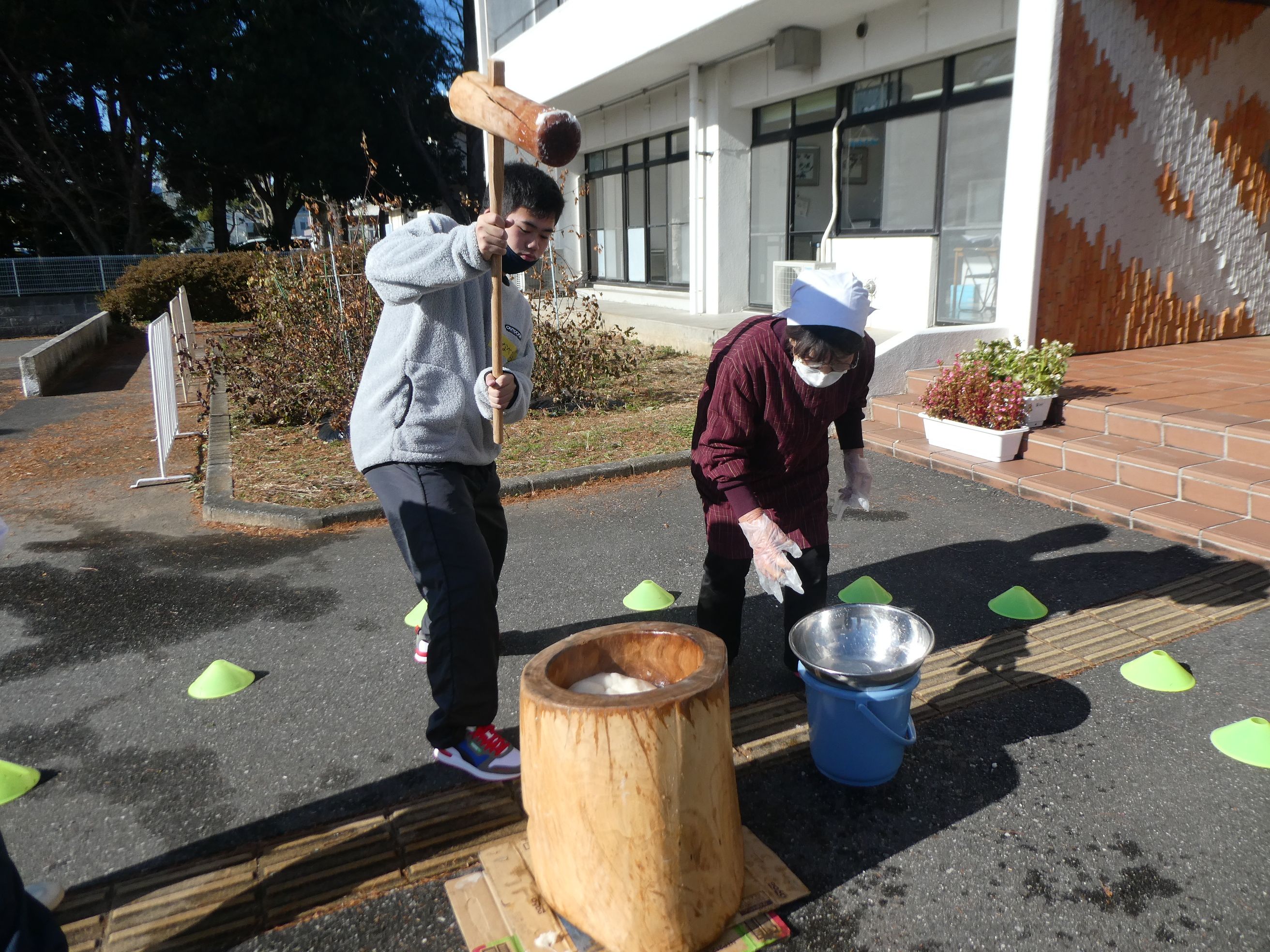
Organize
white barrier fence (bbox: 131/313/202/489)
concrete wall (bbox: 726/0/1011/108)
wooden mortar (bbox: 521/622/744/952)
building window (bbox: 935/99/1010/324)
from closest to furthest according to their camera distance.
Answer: wooden mortar (bbox: 521/622/744/952) < white barrier fence (bbox: 131/313/202/489) < concrete wall (bbox: 726/0/1011/108) < building window (bbox: 935/99/1010/324)

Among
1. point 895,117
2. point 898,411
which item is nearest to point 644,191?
point 895,117

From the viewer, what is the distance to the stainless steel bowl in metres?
2.64

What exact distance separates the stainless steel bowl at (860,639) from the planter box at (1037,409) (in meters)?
3.96

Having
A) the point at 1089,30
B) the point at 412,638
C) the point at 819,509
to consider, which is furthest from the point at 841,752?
the point at 1089,30

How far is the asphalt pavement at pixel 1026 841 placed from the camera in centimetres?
210

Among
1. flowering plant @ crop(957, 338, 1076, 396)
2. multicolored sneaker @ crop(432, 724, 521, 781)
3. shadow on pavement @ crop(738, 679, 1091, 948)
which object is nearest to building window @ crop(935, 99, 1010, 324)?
flowering plant @ crop(957, 338, 1076, 396)

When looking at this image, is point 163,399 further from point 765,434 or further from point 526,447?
point 765,434

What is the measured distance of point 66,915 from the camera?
2.22 meters

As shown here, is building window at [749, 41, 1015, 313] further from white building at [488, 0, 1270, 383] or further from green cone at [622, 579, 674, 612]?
green cone at [622, 579, 674, 612]

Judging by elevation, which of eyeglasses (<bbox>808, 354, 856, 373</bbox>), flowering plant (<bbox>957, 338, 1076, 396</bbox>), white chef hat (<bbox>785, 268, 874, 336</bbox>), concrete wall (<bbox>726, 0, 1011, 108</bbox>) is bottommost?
flowering plant (<bbox>957, 338, 1076, 396</bbox>)

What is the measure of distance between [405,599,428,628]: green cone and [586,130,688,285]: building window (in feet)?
35.9

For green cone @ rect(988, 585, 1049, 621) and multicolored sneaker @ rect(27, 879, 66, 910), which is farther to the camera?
green cone @ rect(988, 585, 1049, 621)

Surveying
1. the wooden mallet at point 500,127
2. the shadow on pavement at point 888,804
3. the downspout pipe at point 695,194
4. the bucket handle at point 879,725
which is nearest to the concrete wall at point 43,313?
the downspout pipe at point 695,194

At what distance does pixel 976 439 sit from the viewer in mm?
6152
